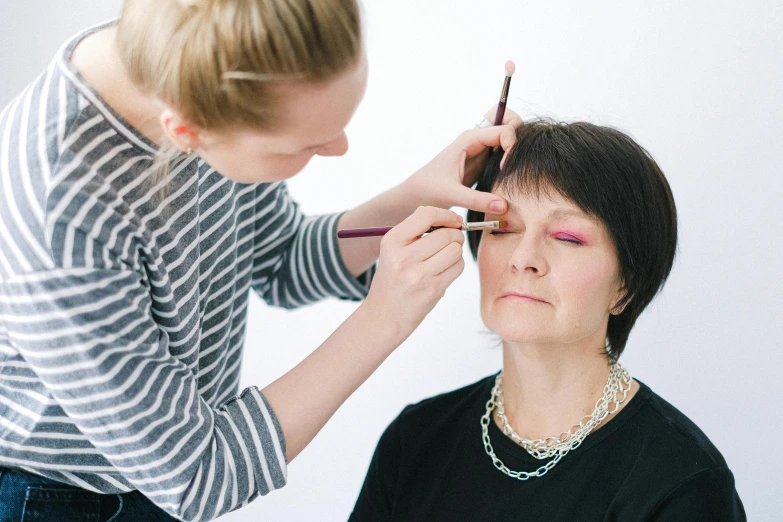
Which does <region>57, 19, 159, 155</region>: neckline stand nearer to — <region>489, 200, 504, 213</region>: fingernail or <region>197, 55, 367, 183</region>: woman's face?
<region>197, 55, 367, 183</region>: woman's face

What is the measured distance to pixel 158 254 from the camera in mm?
960

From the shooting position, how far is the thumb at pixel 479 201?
1167 mm

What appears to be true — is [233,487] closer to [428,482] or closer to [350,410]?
[428,482]

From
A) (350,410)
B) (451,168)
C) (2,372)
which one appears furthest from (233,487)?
(350,410)

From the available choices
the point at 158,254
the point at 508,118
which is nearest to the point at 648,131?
the point at 508,118

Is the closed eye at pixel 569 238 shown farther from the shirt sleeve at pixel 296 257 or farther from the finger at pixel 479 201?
the shirt sleeve at pixel 296 257

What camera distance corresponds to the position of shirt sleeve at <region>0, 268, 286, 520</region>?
33.2 inches

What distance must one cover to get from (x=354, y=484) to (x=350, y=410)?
194 millimetres

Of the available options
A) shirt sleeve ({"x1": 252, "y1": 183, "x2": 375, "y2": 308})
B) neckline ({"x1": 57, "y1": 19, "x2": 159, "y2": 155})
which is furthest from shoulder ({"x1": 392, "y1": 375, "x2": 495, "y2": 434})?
neckline ({"x1": 57, "y1": 19, "x2": 159, "y2": 155})

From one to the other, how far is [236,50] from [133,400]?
402 millimetres

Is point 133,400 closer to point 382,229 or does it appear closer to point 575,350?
point 382,229

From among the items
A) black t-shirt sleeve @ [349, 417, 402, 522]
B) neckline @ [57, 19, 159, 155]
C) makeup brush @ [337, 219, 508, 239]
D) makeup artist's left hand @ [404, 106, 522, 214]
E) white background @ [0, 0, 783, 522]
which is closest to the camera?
neckline @ [57, 19, 159, 155]

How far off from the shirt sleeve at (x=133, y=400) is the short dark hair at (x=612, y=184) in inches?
21.1

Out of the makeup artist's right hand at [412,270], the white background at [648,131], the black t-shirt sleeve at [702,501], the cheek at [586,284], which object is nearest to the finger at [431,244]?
the makeup artist's right hand at [412,270]
